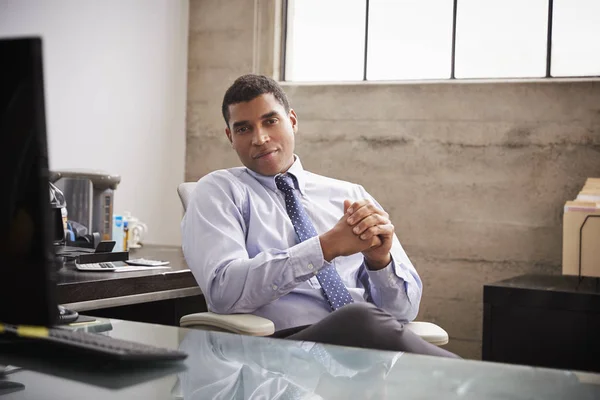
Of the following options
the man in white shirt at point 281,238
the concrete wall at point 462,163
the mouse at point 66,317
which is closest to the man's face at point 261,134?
the man in white shirt at point 281,238

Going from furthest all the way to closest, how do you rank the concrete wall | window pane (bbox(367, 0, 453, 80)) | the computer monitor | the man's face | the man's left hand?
window pane (bbox(367, 0, 453, 80)), the concrete wall, the man's face, the man's left hand, the computer monitor

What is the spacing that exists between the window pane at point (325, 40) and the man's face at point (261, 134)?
6.16ft

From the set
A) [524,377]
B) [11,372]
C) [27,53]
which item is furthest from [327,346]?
[27,53]

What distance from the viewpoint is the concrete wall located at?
3.52 meters

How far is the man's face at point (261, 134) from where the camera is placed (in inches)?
88.3

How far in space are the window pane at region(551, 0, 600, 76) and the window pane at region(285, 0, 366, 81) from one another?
1.04 metres

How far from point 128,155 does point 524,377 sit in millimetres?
3269

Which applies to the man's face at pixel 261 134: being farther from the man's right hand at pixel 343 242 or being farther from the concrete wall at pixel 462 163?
the concrete wall at pixel 462 163

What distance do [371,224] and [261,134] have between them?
530 millimetres

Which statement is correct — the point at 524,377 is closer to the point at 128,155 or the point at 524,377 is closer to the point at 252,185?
the point at 252,185

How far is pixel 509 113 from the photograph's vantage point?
3.61 m

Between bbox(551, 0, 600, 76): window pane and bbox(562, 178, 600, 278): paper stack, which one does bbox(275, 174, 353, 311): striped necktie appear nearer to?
bbox(562, 178, 600, 278): paper stack

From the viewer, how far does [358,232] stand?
1887 mm

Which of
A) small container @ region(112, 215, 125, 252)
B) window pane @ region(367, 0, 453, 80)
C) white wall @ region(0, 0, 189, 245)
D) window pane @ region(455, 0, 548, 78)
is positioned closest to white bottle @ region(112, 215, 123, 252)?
small container @ region(112, 215, 125, 252)
